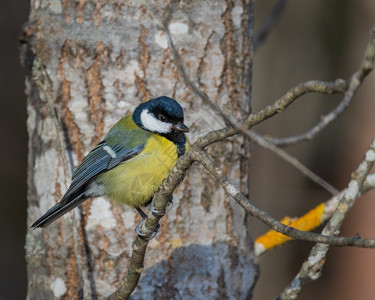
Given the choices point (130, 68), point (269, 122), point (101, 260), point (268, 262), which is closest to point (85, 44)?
point (130, 68)

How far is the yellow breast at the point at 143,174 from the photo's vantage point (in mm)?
2277

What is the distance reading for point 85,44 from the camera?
7.84ft

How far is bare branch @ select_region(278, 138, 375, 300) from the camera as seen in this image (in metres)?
1.77

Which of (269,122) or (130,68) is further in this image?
(269,122)

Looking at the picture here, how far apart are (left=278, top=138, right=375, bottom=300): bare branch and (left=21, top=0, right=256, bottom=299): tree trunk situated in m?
0.48

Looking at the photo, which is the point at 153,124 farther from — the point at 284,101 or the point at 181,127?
the point at 284,101

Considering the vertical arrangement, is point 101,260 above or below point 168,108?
below

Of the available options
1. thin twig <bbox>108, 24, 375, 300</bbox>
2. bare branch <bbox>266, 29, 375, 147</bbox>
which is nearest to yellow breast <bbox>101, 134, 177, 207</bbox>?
thin twig <bbox>108, 24, 375, 300</bbox>

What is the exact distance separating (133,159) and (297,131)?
3.27 meters

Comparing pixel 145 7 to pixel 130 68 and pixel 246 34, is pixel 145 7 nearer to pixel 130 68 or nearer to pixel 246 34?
pixel 130 68

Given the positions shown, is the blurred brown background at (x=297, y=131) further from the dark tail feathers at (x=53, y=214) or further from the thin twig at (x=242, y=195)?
the thin twig at (x=242, y=195)

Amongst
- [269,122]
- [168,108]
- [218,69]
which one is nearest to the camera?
[168,108]

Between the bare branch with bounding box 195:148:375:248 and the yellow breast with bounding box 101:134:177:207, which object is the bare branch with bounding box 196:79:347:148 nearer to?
the bare branch with bounding box 195:148:375:248

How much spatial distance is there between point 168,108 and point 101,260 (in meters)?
0.64
